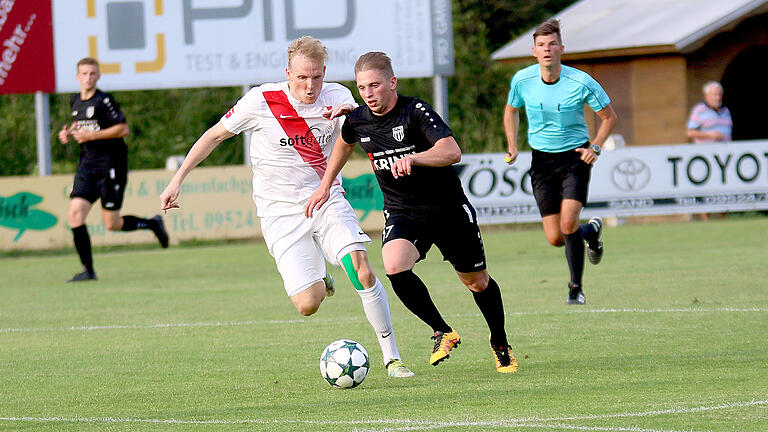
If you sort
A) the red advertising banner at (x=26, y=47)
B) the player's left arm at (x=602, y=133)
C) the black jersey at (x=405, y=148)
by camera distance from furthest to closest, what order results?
the red advertising banner at (x=26, y=47), the player's left arm at (x=602, y=133), the black jersey at (x=405, y=148)

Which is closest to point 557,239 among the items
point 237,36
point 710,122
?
point 710,122

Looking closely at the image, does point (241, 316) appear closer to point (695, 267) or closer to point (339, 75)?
point (695, 267)

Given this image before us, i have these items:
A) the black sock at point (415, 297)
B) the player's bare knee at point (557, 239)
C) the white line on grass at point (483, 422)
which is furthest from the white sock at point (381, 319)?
the player's bare knee at point (557, 239)

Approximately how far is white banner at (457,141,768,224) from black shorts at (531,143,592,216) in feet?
29.8

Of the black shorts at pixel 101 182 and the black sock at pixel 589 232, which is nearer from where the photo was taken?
the black sock at pixel 589 232

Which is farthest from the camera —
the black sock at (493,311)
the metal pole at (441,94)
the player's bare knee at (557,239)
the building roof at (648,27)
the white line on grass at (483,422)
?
the building roof at (648,27)

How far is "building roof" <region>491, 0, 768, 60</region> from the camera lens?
2305 centimetres

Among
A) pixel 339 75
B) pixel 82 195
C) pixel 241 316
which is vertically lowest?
pixel 241 316

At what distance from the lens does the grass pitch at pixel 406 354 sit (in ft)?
20.0

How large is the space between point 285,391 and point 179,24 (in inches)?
631

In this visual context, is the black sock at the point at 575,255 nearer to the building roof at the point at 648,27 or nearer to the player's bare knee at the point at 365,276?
the player's bare knee at the point at 365,276

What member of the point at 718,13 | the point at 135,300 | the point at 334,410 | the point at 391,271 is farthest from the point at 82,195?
the point at 718,13

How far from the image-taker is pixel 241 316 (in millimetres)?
10914

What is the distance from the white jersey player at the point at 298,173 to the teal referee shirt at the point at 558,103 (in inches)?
124
